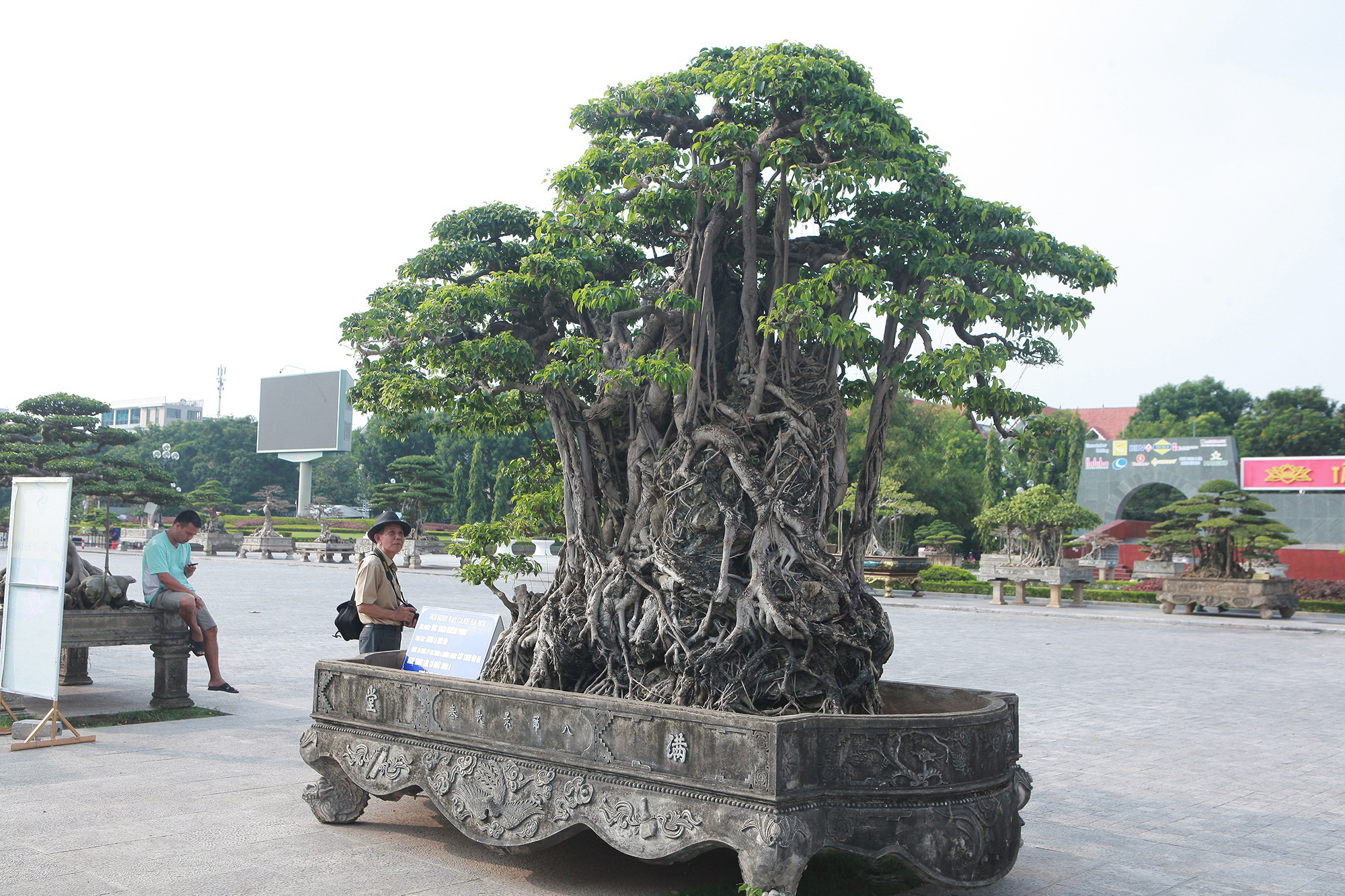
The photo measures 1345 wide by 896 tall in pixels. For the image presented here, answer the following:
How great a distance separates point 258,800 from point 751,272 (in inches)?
142

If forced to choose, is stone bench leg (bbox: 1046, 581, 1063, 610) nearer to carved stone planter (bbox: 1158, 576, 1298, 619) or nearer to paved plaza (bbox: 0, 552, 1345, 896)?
carved stone planter (bbox: 1158, 576, 1298, 619)

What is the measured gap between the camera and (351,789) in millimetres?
4797

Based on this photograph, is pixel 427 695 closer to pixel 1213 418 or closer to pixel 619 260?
pixel 619 260

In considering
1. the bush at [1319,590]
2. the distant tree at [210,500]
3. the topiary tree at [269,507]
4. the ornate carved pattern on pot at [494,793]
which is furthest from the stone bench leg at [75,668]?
the topiary tree at [269,507]

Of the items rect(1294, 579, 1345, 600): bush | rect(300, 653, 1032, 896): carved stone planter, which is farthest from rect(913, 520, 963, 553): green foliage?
rect(300, 653, 1032, 896): carved stone planter

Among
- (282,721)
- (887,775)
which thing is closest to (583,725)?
(887,775)

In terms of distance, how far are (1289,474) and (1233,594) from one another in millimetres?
20804

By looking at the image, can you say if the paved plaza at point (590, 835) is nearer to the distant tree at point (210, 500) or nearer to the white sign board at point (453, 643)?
the white sign board at point (453, 643)

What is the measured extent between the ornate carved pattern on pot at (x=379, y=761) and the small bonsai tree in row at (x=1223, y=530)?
19.9 metres

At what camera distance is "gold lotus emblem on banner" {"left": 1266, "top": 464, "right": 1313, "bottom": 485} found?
37.4 m

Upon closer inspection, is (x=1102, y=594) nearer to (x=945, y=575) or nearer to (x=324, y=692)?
(x=945, y=575)

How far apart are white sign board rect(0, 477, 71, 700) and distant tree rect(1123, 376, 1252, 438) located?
5620 centimetres

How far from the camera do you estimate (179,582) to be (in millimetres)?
7656

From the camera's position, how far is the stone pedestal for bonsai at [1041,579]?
24156 mm
